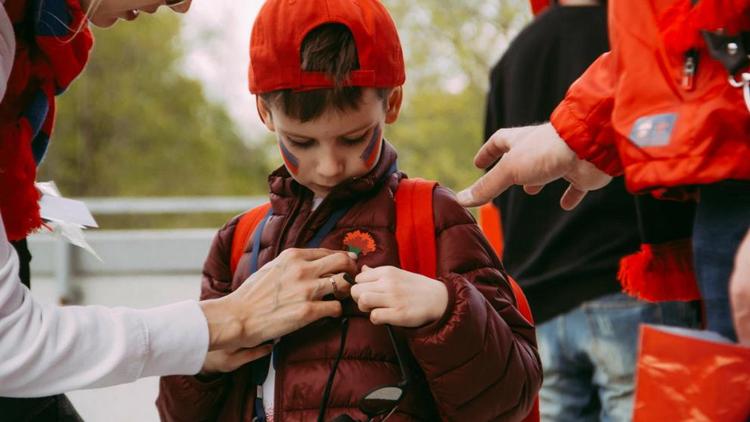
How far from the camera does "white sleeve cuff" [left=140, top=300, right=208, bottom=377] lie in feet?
4.97

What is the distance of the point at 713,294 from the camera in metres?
1.20

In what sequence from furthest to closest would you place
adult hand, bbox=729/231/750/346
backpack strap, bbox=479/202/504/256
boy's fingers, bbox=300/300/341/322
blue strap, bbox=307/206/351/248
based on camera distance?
backpack strap, bbox=479/202/504/256
blue strap, bbox=307/206/351/248
boy's fingers, bbox=300/300/341/322
adult hand, bbox=729/231/750/346

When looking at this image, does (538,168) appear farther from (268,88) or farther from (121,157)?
(121,157)

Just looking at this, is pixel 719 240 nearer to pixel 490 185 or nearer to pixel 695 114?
pixel 695 114

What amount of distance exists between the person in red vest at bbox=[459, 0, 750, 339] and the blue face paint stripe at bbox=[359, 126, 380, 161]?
47cm

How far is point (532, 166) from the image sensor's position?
4.75ft

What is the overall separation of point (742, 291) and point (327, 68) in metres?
0.75

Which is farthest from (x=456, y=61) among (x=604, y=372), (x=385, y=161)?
(x=385, y=161)

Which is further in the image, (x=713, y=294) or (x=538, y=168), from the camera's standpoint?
(x=538, y=168)

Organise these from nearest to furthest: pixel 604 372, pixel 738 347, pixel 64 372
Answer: pixel 738 347 < pixel 64 372 < pixel 604 372

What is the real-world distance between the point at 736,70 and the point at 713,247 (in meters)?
0.22

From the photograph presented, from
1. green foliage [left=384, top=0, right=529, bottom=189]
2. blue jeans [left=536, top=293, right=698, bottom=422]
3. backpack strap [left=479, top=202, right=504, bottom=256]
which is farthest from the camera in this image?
green foliage [left=384, top=0, right=529, bottom=189]

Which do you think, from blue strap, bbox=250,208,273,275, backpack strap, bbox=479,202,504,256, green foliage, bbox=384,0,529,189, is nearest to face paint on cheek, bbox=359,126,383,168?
blue strap, bbox=250,208,273,275

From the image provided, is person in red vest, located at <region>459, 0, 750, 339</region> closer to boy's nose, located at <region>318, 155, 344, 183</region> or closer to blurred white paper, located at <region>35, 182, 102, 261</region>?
boy's nose, located at <region>318, 155, 344, 183</region>
